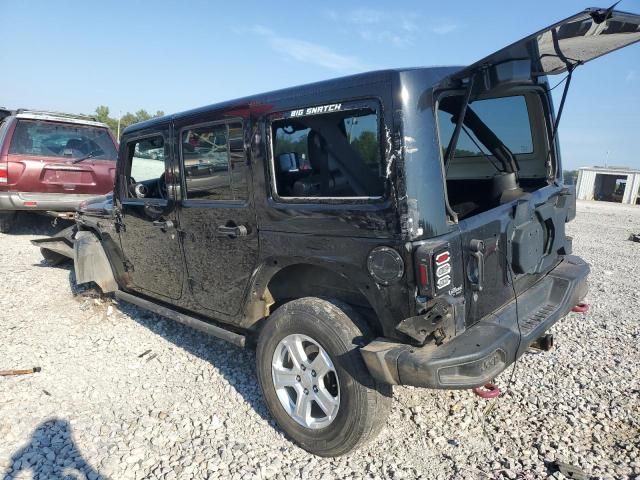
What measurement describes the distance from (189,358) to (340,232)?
2.17 m

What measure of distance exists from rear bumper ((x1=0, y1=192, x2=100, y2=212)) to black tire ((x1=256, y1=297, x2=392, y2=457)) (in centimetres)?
610

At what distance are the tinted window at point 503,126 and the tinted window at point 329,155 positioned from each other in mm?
872

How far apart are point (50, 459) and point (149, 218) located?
1.94m

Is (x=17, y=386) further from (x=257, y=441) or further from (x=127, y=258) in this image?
(x=257, y=441)

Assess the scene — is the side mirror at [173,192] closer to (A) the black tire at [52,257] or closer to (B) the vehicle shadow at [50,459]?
Answer: (B) the vehicle shadow at [50,459]

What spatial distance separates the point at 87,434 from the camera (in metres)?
2.79

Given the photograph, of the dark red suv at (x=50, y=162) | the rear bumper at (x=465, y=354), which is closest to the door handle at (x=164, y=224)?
the rear bumper at (x=465, y=354)

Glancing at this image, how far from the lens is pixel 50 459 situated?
255 centimetres

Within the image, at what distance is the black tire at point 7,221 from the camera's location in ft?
26.7

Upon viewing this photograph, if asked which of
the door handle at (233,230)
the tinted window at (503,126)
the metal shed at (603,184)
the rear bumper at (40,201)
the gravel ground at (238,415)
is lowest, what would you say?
the metal shed at (603,184)

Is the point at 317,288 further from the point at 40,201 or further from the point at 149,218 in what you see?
the point at 40,201

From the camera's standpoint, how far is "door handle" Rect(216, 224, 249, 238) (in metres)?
2.92

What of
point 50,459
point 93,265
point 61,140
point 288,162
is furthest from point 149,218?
point 61,140

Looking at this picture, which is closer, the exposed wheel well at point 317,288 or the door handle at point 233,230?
the exposed wheel well at point 317,288
